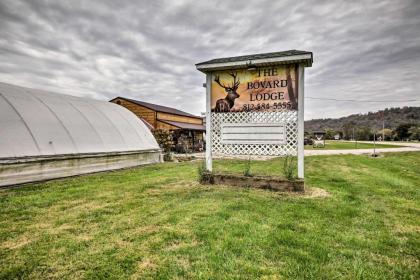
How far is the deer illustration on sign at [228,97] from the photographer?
7801 millimetres

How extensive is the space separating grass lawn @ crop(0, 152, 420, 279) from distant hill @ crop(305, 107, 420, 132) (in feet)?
221

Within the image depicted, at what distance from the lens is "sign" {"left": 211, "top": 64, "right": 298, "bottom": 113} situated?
712cm

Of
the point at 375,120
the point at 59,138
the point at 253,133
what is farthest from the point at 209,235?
the point at 375,120

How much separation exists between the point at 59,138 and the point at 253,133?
24.7 feet

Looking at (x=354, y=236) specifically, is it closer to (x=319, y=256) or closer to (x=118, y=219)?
(x=319, y=256)

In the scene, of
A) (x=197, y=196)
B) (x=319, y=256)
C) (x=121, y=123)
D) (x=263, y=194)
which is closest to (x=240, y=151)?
(x=263, y=194)

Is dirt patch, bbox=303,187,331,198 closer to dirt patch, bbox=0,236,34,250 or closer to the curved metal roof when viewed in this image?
dirt patch, bbox=0,236,34,250

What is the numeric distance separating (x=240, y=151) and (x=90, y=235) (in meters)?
5.01

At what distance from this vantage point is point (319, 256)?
3.12m

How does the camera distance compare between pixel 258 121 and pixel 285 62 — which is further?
pixel 258 121

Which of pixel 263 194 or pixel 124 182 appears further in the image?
pixel 124 182

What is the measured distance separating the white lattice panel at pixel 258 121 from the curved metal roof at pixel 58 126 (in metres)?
5.94

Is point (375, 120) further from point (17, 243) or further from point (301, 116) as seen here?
point (17, 243)

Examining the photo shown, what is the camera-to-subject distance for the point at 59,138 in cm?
950
